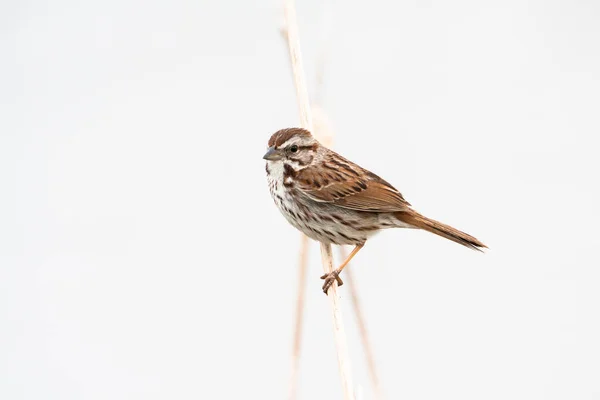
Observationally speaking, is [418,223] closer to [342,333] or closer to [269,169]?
[269,169]

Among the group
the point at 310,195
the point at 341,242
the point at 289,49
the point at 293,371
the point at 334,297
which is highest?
the point at 289,49

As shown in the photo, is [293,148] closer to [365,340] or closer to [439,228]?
[439,228]

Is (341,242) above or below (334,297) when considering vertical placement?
above

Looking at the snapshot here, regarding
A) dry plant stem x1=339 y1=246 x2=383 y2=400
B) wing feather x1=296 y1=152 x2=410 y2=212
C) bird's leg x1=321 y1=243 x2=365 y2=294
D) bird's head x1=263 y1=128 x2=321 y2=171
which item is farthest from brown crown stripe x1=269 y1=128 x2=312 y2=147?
dry plant stem x1=339 y1=246 x2=383 y2=400

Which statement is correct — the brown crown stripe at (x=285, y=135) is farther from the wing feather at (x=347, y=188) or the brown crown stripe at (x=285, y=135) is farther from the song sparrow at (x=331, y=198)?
the wing feather at (x=347, y=188)

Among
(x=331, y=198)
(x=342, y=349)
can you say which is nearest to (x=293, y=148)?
(x=331, y=198)

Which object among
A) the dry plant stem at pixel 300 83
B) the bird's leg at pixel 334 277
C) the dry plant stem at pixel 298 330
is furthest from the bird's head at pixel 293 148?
the dry plant stem at pixel 298 330

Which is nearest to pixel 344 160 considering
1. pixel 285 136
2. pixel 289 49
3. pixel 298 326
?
pixel 285 136
